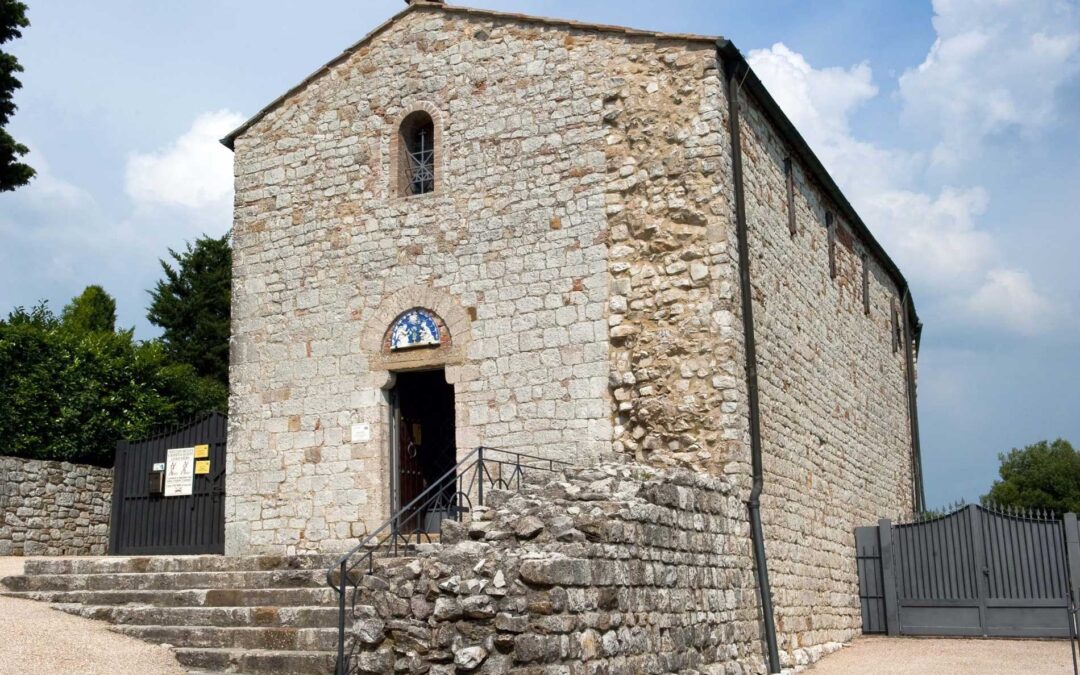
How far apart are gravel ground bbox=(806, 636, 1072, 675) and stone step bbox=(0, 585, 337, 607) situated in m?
5.69

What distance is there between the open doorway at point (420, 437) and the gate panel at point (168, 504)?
11.7 ft

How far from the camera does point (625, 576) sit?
9281mm

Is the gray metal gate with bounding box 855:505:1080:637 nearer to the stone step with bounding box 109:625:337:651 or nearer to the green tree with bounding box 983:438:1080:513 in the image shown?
the stone step with bounding box 109:625:337:651

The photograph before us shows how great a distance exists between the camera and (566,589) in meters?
8.39

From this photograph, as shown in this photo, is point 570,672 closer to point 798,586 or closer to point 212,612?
point 212,612

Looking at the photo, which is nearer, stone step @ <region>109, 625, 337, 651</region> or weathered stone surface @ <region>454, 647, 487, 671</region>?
weathered stone surface @ <region>454, 647, 487, 671</region>

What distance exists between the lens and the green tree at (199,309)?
2953cm

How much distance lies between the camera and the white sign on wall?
52.6ft

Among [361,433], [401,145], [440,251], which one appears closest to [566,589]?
[361,433]

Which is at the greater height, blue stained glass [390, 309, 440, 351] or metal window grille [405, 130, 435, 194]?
metal window grille [405, 130, 435, 194]

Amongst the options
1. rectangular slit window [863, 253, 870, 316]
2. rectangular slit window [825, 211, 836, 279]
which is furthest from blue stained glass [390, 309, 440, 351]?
rectangular slit window [863, 253, 870, 316]

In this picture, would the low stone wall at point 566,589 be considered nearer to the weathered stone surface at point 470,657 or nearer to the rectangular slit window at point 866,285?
the weathered stone surface at point 470,657

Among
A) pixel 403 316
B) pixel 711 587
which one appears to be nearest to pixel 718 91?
pixel 403 316

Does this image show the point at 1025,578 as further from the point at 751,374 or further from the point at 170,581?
the point at 170,581
